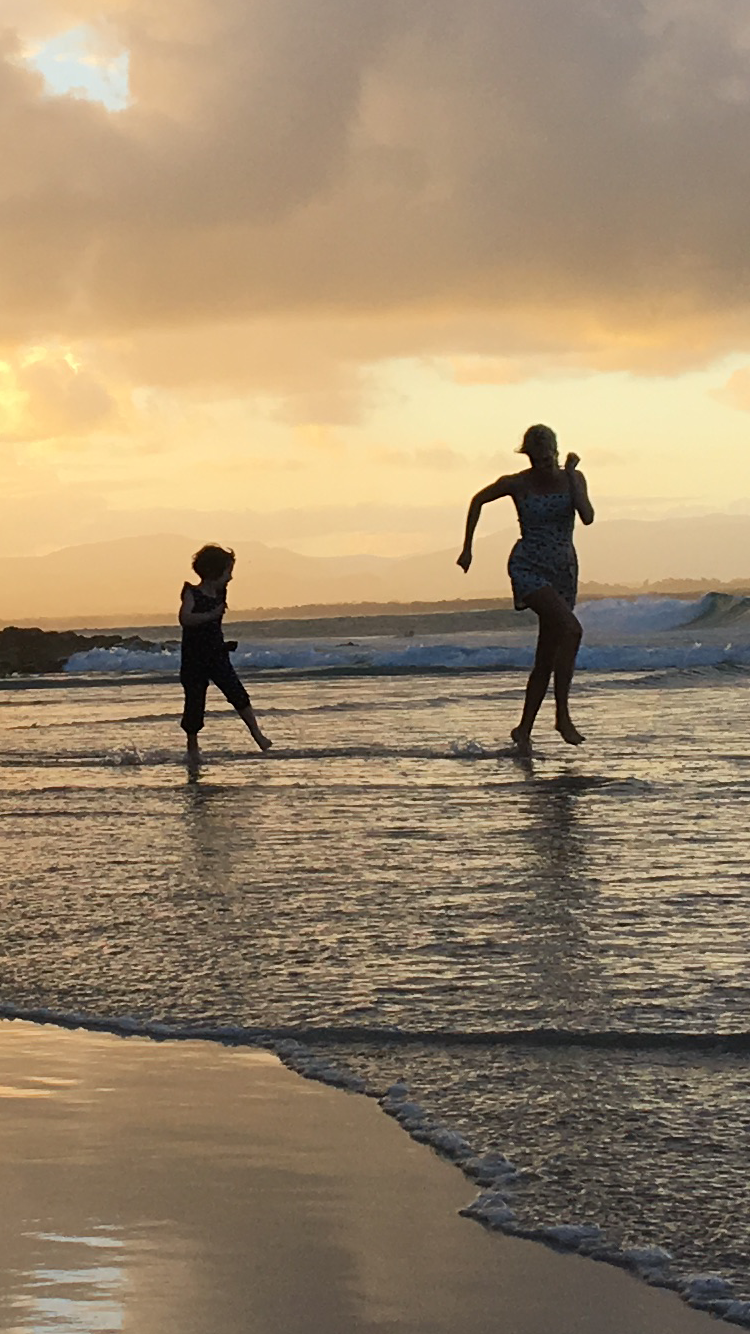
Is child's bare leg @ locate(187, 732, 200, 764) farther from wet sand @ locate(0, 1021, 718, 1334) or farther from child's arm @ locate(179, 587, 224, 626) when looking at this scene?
wet sand @ locate(0, 1021, 718, 1334)

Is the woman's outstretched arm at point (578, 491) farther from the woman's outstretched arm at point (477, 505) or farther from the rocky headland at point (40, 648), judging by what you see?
the rocky headland at point (40, 648)

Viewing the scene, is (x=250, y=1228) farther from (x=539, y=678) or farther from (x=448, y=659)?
(x=448, y=659)

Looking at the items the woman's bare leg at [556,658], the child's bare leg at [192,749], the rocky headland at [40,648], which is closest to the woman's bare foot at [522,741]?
the woman's bare leg at [556,658]

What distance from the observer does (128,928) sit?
4680mm

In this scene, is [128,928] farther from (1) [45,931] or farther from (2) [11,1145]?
(2) [11,1145]

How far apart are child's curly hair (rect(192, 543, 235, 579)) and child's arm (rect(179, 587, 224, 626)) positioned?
16cm

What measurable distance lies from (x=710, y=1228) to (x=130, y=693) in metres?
18.5

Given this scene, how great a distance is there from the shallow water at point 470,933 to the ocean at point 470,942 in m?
0.01

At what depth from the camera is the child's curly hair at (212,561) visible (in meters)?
11.3

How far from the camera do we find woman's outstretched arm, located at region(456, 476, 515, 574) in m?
10.5

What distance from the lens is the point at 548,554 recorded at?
408 inches

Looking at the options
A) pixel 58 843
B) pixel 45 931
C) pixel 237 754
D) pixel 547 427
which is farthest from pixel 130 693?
pixel 45 931

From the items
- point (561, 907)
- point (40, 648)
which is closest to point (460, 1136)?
point (561, 907)

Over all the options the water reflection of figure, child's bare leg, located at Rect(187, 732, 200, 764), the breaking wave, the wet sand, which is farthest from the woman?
the breaking wave
